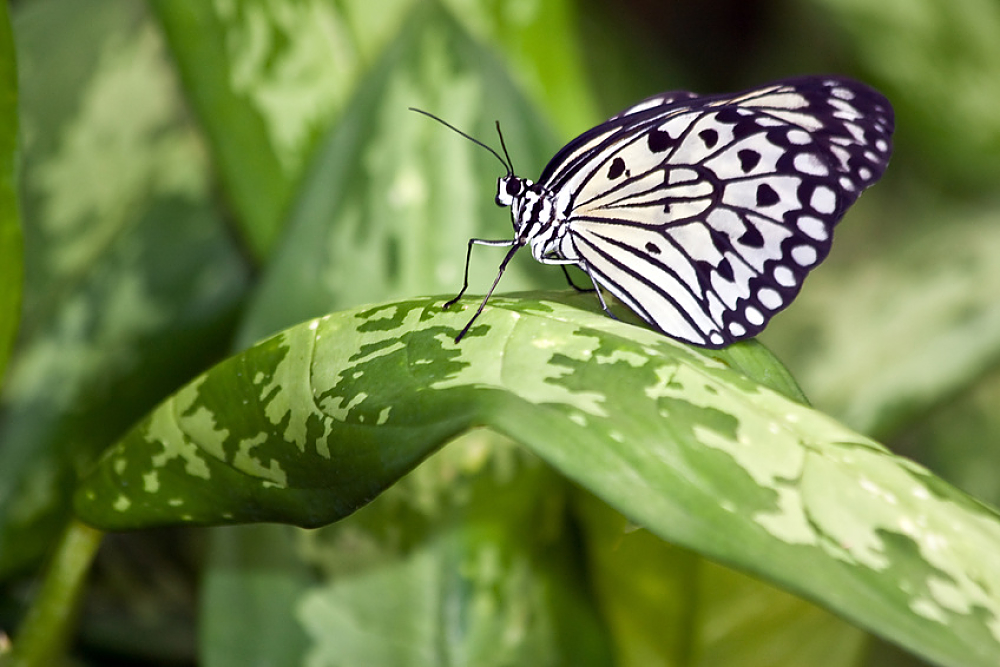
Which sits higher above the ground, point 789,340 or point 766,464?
point 766,464

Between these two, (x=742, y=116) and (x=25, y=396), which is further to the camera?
(x=25, y=396)

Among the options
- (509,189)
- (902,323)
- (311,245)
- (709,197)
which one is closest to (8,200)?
(311,245)

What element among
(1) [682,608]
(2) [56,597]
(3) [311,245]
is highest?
(3) [311,245]

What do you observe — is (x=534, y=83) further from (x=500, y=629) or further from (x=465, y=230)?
(x=500, y=629)

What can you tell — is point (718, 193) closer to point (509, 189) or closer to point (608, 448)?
point (509, 189)

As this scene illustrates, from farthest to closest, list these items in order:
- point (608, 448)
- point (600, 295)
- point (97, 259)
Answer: point (97, 259) → point (600, 295) → point (608, 448)

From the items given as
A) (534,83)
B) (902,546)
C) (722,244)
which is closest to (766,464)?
(902,546)
